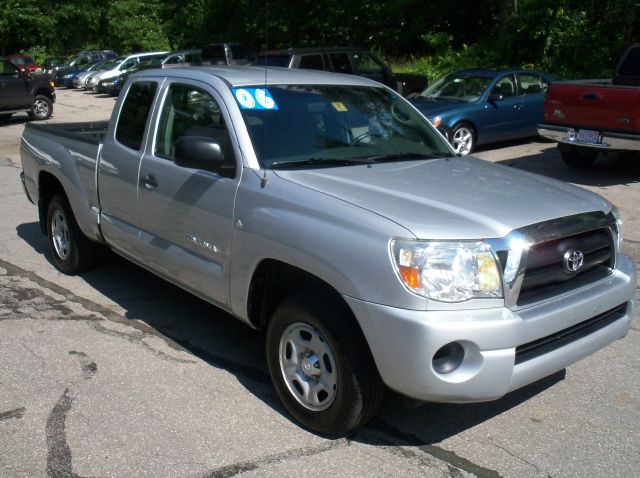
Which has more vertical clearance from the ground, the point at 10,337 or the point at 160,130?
the point at 160,130

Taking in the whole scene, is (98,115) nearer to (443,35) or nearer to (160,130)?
(443,35)

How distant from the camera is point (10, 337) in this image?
17.2 ft

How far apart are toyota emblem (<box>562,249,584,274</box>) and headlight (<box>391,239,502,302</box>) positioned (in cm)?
47

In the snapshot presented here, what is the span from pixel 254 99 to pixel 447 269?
1842mm

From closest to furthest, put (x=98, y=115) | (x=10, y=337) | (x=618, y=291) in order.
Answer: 1. (x=618, y=291)
2. (x=10, y=337)
3. (x=98, y=115)

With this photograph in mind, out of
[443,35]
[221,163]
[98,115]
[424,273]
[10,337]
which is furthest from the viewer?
[443,35]

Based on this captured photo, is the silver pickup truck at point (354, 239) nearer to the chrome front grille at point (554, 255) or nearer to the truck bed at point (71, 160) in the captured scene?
the chrome front grille at point (554, 255)

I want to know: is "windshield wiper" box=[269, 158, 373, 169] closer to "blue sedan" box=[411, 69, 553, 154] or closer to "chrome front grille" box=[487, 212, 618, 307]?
"chrome front grille" box=[487, 212, 618, 307]

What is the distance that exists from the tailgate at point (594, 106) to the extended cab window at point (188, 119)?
679 cm

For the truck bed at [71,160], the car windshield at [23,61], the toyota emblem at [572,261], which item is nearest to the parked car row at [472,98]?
the truck bed at [71,160]

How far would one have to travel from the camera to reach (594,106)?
33.2 ft

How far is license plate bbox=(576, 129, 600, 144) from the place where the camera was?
10.1m

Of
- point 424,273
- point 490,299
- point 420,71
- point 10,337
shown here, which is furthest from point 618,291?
point 420,71

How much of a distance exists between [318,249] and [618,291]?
1.62 metres
